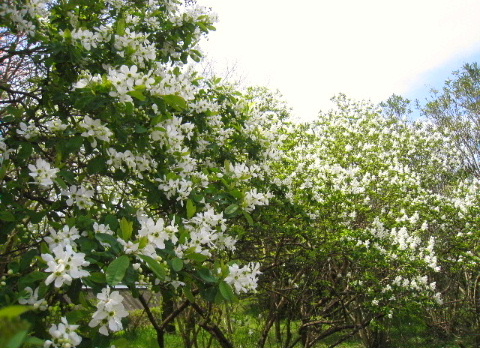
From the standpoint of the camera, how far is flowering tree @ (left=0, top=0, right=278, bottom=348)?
171cm

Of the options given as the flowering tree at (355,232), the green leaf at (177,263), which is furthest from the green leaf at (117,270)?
the flowering tree at (355,232)

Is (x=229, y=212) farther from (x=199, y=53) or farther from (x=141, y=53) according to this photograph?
(x=199, y=53)

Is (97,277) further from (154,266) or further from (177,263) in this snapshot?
(177,263)

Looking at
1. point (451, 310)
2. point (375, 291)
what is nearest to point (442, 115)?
point (451, 310)

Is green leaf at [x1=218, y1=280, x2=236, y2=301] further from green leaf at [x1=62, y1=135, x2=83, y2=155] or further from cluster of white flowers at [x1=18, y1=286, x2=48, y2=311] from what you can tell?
green leaf at [x1=62, y1=135, x2=83, y2=155]

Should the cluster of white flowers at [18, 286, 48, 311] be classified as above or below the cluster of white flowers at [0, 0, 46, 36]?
below

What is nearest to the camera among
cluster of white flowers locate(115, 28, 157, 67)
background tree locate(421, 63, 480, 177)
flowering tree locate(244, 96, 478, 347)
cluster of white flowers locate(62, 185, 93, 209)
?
cluster of white flowers locate(62, 185, 93, 209)

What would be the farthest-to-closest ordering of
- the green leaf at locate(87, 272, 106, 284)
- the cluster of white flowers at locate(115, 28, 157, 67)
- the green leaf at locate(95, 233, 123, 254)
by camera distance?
1. the cluster of white flowers at locate(115, 28, 157, 67)
2. the green leaf at locate(95, 233, 123, 254)
3. the green leaf at locate(87, 272, 106, 284)

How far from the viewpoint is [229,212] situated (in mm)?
2643

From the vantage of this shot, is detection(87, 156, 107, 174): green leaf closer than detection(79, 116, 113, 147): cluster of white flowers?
No

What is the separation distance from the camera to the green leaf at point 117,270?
1.57 m

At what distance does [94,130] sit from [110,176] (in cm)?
47

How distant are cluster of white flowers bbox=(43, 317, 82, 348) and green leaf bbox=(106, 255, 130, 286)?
197 millimetres

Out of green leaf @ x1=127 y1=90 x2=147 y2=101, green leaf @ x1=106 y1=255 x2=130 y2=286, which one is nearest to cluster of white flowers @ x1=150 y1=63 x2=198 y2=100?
green leaf @ x1=127 y1=90 x2=147 y2=101
